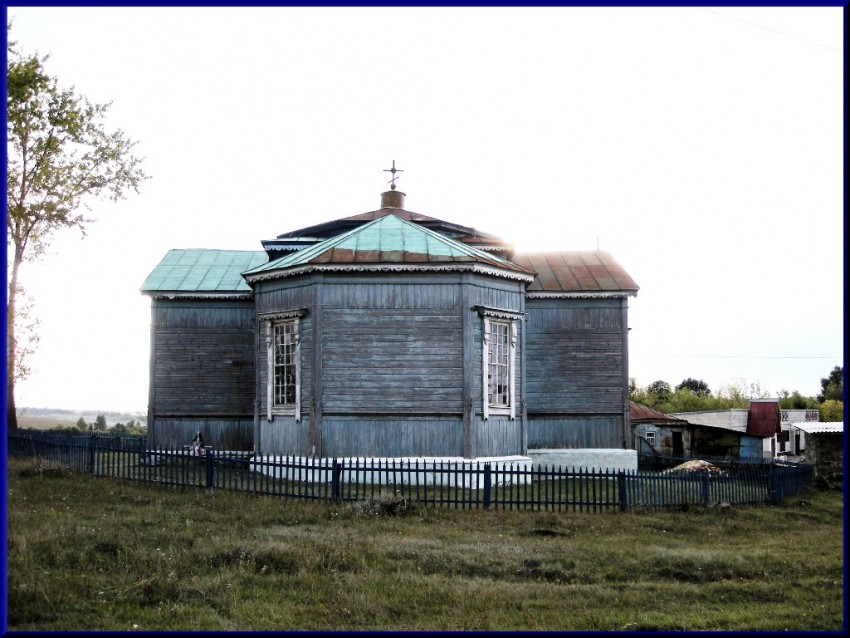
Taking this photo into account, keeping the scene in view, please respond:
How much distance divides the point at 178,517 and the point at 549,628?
7.17 meters

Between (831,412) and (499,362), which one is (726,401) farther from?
(499,362)

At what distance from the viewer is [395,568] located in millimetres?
10328

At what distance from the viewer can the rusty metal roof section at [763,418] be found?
41.0 meters

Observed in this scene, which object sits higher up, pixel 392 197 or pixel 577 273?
pixel 392 197

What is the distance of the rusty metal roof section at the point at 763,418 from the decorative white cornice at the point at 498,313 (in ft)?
82.2

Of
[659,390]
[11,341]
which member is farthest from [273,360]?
[659,390]

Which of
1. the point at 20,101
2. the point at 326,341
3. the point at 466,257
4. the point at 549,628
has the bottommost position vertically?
the point at 549,628

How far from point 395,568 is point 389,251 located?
1055cm

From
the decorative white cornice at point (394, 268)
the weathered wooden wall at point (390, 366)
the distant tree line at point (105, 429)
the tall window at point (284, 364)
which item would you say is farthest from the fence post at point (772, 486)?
the distant tree line at point (105, 429)

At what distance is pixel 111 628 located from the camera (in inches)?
305

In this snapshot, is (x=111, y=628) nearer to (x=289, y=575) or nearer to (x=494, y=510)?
(x=289, y=575)

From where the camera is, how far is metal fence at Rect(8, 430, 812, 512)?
15547mm

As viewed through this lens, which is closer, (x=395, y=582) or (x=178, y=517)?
(x=395, y=582)

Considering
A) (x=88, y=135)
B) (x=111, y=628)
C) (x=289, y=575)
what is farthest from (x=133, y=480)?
(x=88, y=135)
